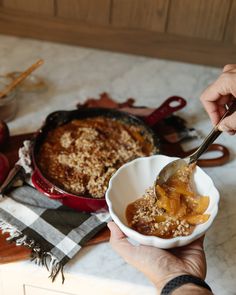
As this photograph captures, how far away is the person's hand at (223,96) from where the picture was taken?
35.6 inches

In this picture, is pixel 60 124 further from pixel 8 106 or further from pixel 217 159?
pixel 217 159

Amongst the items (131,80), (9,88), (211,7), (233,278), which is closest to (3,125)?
(9,88)

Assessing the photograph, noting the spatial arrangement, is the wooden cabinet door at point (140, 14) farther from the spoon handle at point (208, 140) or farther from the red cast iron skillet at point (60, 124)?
the spoon handle at point (208, 140)

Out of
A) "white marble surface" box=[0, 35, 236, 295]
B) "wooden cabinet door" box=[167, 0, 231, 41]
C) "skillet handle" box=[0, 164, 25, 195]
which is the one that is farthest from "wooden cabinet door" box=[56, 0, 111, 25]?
"skillet handle" box=[0, 164, 25, 195]

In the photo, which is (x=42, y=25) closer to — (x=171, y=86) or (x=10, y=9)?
(x=10, y=9)

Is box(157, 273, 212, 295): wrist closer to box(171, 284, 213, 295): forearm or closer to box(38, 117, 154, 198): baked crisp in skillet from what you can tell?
box(171, 284, 213, 295): forearm

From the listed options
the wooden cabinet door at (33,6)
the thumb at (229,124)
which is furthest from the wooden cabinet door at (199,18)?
the thumb at (229,124)

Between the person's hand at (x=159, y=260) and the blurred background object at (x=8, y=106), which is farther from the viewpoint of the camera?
the blurred background object at (x=8, y=106)

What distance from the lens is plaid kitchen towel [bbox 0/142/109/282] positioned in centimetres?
91

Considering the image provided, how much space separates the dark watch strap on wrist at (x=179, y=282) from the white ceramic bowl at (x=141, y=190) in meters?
0.06

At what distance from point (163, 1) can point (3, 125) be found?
0.69 metres

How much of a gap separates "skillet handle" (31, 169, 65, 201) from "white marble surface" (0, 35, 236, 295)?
126mm

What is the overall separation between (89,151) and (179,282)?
0.41 meters

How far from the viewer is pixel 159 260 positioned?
31.8 inches
